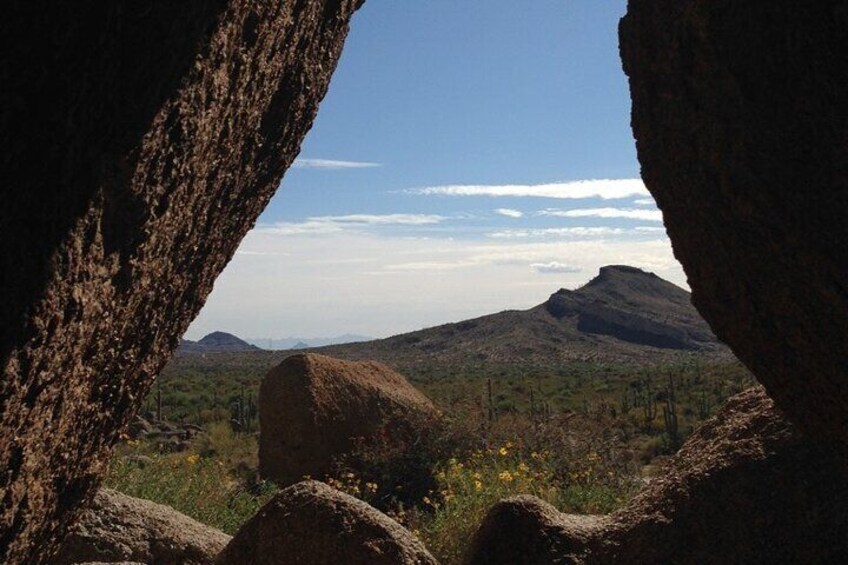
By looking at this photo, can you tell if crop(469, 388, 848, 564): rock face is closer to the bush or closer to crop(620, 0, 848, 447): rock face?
crop(620, 0, 848, 447): rock face

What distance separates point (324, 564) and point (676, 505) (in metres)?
1.77

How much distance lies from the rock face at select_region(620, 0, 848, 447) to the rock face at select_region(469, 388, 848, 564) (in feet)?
3.68

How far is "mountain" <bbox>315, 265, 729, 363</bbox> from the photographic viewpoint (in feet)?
236

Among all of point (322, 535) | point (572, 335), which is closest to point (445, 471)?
point (322, 535)

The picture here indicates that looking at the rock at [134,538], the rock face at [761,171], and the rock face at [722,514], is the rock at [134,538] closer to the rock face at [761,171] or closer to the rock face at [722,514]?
the rock face at [722,514]

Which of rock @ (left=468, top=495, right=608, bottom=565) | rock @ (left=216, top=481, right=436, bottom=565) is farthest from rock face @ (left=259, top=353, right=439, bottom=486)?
rock @ (left=468, top=495, right=608, bottom=565)

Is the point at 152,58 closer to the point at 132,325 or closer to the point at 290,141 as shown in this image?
the point at 132,325

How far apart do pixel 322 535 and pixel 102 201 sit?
290 centimetres

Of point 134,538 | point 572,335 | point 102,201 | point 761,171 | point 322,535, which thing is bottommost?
point 134,538

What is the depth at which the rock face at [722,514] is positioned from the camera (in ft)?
13.2

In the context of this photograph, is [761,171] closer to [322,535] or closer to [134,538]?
[322,535]

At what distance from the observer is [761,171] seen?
2838 millimetres

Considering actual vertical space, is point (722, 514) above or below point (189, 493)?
above

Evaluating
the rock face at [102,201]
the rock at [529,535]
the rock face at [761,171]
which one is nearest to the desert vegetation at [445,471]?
the rock at [529,535]
